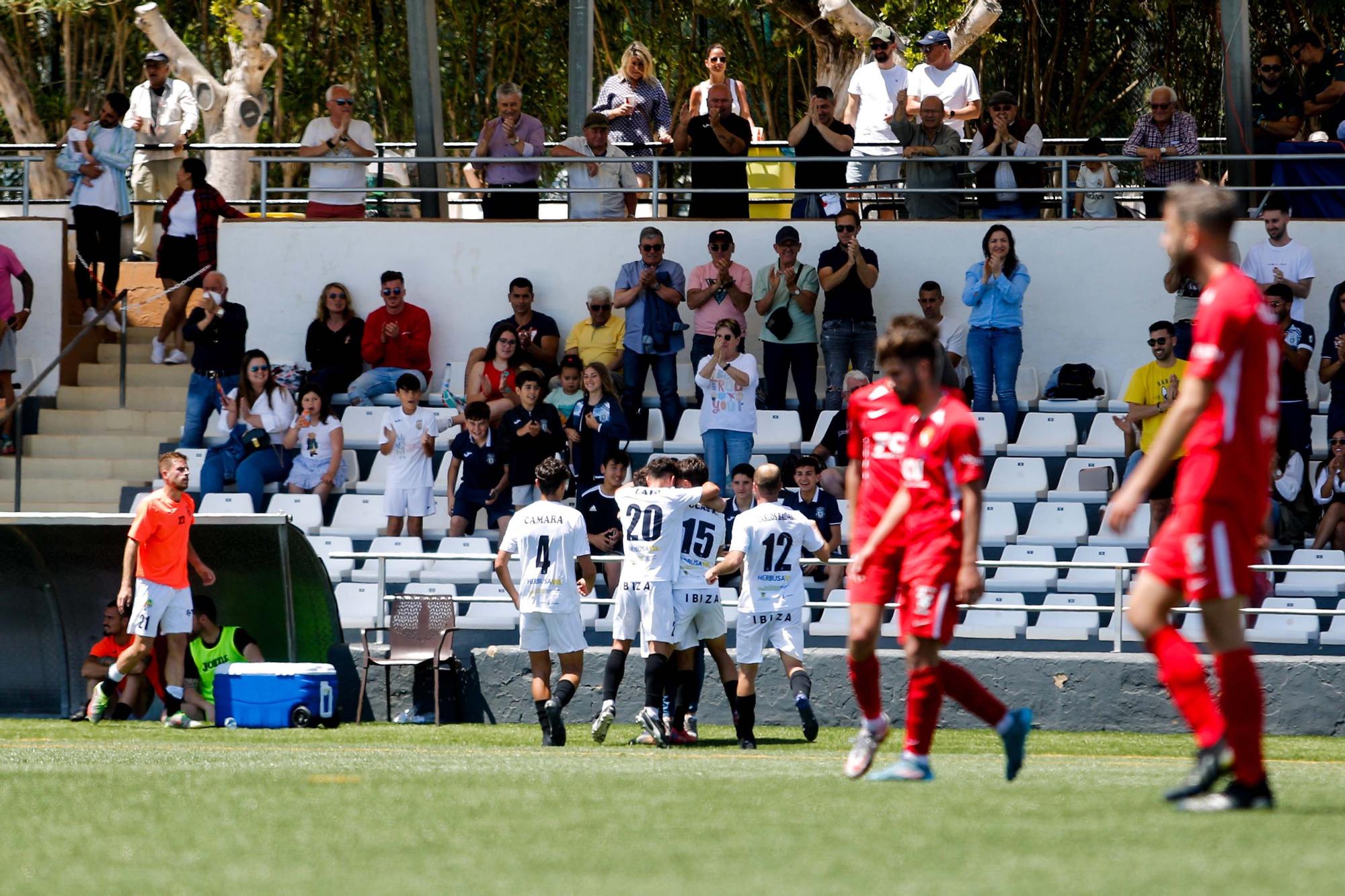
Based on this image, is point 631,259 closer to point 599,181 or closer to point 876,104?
point 599,181

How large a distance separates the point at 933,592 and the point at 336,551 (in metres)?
10.4

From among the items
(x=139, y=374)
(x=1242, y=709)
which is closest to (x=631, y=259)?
(x=139, y=374)

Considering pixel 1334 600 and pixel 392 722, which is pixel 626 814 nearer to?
pixel 392 722

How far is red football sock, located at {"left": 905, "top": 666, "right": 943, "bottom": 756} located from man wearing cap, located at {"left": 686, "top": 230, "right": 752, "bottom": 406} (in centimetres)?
1098

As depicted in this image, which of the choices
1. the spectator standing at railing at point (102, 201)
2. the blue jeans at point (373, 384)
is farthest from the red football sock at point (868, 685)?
the spectator standing at railing at point (102, 201)

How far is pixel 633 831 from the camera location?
586 cm

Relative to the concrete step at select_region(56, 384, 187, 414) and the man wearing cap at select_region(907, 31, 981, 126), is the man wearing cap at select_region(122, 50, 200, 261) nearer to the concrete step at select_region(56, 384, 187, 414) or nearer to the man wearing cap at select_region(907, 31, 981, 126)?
the concrete step at select_region(56, 384, 187, 414)

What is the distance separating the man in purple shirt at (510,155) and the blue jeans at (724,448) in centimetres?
394

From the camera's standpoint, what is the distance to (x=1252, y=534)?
5.85 metres

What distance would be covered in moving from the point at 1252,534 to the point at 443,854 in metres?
2.65

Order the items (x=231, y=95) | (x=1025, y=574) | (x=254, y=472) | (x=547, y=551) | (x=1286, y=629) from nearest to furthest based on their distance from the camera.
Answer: (x=547, y=551) < (x=1286, y=629) < (x=1025, y=574) < (x=254, y=472) < (x=231, y=95)

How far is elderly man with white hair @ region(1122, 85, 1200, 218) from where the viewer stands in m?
18.3

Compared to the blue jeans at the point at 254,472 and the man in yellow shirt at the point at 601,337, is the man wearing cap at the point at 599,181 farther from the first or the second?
the blue jeans at the point at 254,472

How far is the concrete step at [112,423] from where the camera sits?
1972 centimetres
